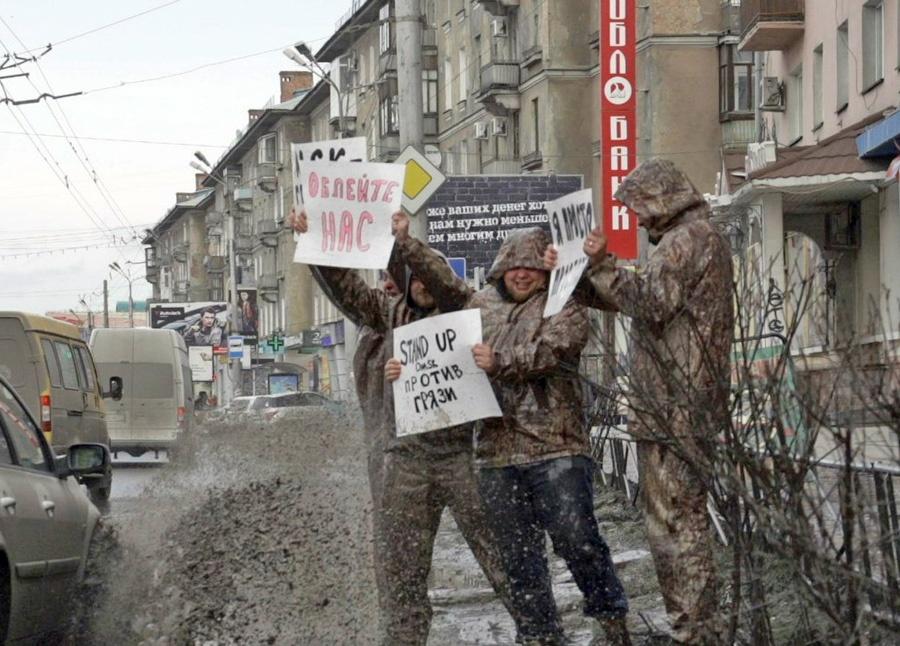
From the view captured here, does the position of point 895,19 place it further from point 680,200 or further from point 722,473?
point 722,473

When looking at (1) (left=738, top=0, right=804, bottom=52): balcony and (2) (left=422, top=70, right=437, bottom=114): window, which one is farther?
(2) (left=422, top=70, right=437, bottom=114): window

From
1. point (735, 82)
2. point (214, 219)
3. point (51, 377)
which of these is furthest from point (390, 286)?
point (214, 219)

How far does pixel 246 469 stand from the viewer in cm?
1834

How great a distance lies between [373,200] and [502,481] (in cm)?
132

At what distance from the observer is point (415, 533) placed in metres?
7.29

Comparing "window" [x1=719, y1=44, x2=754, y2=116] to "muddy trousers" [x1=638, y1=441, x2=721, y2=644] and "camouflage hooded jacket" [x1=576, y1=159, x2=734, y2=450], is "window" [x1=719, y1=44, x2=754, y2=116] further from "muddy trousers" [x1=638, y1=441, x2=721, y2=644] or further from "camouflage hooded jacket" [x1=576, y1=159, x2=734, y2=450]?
"muddy trousers" [x1=638, y1=441, x2=721, y2=644]

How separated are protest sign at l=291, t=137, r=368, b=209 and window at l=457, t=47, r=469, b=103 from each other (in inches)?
1982

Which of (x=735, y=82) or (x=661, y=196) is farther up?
(x=735, y=82)

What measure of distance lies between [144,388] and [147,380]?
0.24m

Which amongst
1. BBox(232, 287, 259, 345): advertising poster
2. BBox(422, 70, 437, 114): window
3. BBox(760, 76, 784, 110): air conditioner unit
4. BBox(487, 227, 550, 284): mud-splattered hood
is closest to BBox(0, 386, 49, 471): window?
BBox(487, 227, 550, 284): mud-splattered hood

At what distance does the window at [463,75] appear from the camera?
189ft

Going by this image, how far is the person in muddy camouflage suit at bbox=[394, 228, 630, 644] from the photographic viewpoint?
22.6ft

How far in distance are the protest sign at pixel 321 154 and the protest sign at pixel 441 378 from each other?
766mm

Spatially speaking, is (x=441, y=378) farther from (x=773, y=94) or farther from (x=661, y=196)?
(x=773, y=94)
